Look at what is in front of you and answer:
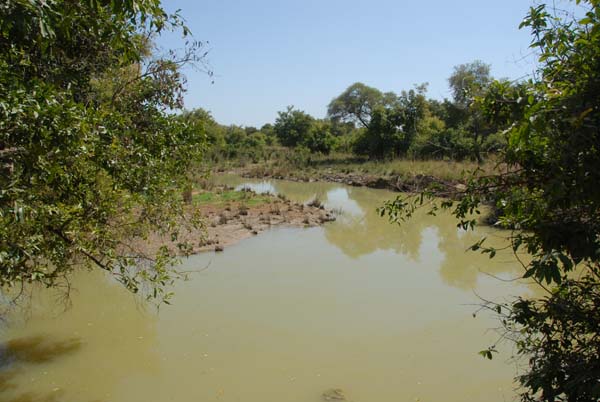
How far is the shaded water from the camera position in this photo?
206 inches

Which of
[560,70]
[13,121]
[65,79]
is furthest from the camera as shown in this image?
[65,79]

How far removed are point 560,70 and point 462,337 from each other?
527cm

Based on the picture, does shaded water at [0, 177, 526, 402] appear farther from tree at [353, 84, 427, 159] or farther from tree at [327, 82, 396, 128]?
tree at [327, 82, 396, 128]

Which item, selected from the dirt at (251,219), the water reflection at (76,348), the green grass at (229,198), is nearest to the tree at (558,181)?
the water reflection at (76,348)

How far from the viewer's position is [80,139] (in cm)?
271

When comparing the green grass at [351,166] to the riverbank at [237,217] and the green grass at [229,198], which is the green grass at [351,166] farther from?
the green grass at [229,198]

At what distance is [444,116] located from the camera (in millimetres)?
34062

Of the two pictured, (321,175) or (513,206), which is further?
(321,175)

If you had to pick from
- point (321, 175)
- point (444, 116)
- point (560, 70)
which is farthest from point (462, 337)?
point (444, 116)

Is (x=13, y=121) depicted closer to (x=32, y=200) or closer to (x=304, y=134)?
(x=32, y=200)

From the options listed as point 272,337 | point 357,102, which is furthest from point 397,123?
point 272,337

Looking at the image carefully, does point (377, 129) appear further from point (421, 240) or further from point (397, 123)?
point (421, 240)

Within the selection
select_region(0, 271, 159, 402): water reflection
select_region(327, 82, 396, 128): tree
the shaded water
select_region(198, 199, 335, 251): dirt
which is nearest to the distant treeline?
select_region(327, 82, 396, 128): tree

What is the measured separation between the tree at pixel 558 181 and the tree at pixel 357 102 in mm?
39928
